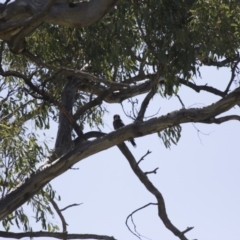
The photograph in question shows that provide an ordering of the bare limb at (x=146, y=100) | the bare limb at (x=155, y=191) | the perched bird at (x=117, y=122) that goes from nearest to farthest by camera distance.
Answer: the bare limb at (x=146, y=100)
the bare limb at (x=155, y=191)
the perched bird at (x=117, y=122)

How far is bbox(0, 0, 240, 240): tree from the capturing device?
25.4 ft

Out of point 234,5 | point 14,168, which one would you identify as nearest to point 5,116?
point 14,168

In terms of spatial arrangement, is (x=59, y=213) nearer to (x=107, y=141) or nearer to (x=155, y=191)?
(x=155, y=191)

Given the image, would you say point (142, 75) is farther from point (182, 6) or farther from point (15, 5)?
point (15, 5)

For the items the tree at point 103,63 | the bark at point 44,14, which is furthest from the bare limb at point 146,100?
the bark at point 44,14

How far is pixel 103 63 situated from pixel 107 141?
1.15 metres

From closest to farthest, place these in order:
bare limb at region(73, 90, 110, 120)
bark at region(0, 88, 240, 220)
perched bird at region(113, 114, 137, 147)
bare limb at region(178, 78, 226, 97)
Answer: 1. bark at region(0, 88, 240, 220)
2. bare limb at region(178, 78, 226, 97)
3. bare limb at region(73, 90, 110, 120)
4. perched bird at region(113, 114, 137, 147)

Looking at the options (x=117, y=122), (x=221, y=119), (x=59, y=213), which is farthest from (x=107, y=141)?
(x=117, y=122)

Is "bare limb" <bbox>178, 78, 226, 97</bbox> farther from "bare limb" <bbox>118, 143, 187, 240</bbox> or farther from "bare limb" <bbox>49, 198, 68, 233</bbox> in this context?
"bare limb" <bbox>49, 198, 68, 233</bbox>

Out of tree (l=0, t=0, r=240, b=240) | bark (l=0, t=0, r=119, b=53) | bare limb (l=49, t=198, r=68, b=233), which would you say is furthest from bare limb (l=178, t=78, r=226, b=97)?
bare limb (l=49, t=198, r=68, b=233)

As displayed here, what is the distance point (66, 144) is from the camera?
856cm

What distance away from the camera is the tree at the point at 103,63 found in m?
7.73

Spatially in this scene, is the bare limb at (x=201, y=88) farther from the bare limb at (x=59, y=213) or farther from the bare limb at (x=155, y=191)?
the bare limb at (x=59, y=213)

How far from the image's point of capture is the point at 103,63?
340 inches
